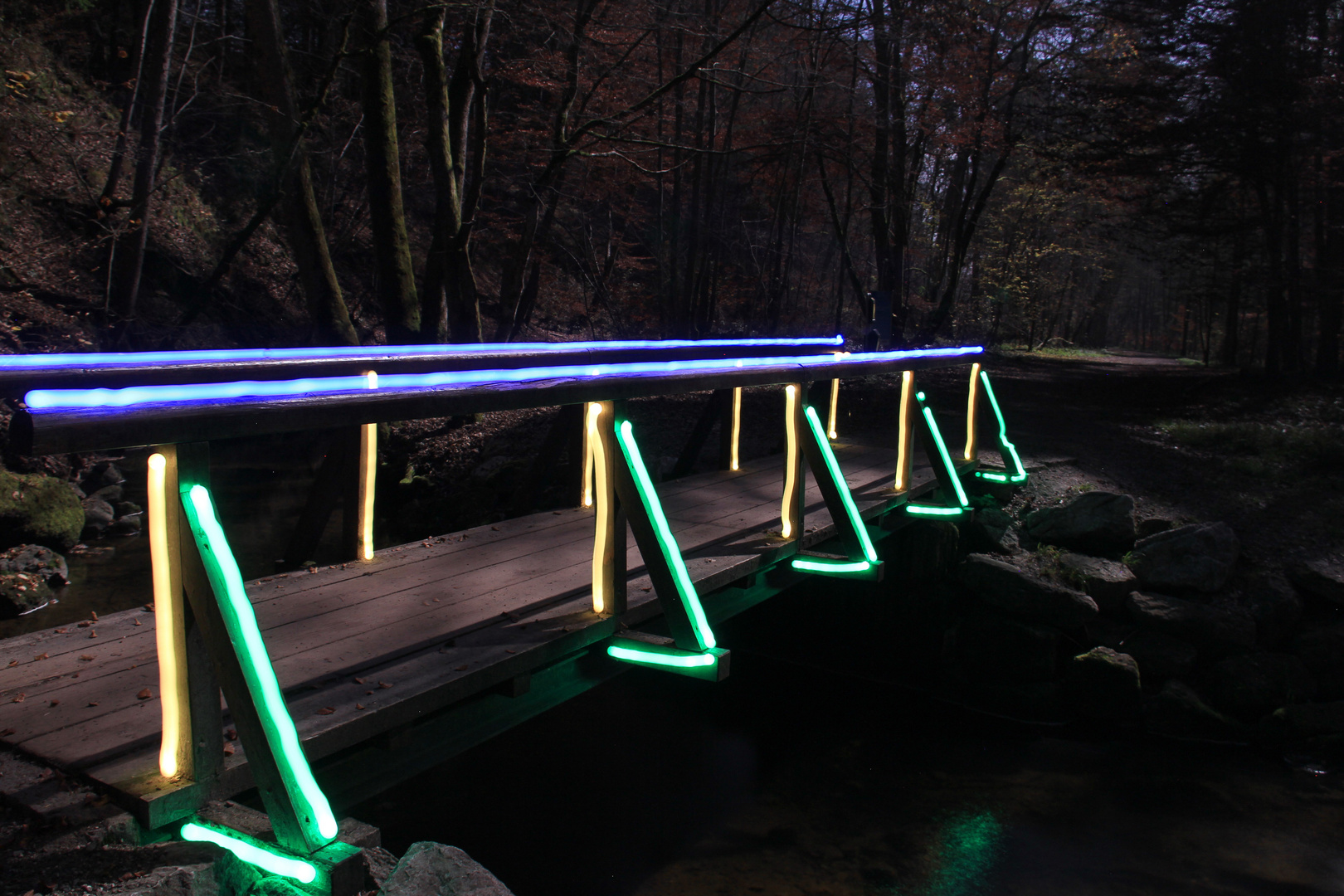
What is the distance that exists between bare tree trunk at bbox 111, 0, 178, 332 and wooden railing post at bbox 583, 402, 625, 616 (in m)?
10.6

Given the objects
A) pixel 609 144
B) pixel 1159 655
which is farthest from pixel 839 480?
pixel 609 144

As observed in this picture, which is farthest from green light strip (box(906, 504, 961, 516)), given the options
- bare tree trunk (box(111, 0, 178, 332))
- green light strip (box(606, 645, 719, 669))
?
bare tree trunk (box(111, 0, 178, 332))

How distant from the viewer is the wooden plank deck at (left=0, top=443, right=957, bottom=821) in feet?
8.58

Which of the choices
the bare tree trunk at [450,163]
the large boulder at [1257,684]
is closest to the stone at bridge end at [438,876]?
the large boulder at [1257,684]

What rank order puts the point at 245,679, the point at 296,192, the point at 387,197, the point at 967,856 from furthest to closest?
the point at 296,192 → the point at 387,197 → the point at 967,856 → the point at 245,679

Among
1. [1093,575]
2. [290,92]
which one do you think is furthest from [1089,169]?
[290,92]

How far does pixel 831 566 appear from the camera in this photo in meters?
5.10

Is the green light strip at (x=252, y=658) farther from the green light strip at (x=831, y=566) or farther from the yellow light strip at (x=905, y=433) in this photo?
the yellow light strip at (x=905, y=433)

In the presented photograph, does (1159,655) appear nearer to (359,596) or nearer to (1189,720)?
(1189,720)

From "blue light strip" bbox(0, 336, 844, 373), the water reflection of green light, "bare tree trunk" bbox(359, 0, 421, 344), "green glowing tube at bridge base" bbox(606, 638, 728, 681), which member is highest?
"bare tree trunk" bbox(359, 0, 421, 344)

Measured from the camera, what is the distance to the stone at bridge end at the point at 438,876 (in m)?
2.48

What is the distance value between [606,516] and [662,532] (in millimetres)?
238

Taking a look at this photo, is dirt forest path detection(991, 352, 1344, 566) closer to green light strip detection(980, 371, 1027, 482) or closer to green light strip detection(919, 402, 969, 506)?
green light strip detection(980, 371, 1027, 482)

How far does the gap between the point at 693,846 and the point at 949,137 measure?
1255 centimetres
